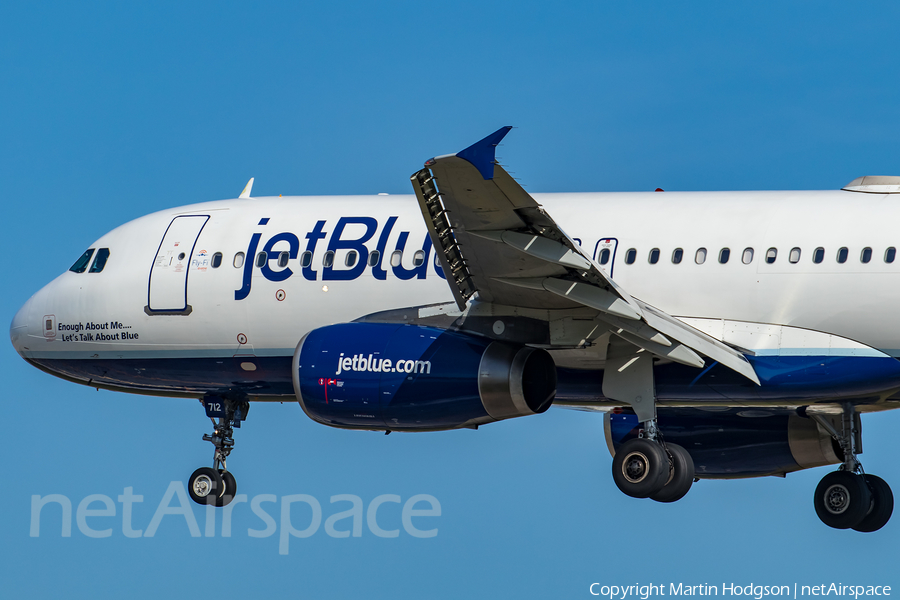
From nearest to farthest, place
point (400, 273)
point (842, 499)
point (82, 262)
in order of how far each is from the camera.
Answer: point (400, 273), point (842, 499), point (82, 262)

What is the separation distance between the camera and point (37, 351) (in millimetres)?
20953

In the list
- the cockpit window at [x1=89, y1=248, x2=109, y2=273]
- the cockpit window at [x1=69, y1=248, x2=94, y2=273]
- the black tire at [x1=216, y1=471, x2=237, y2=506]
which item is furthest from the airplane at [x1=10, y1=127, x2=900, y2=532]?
the cockpit window at [x1=69, y1=248, x2=94, y2=273]

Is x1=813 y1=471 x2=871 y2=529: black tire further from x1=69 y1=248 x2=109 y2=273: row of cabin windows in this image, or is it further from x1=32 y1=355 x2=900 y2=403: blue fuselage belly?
x1=69 y1=248 x2=109 y2=273: row of cabin windows

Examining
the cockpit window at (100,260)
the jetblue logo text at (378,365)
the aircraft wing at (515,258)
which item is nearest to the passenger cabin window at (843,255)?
the aircraft wing at (515,258)

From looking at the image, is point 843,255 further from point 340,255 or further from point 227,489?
point 227,489

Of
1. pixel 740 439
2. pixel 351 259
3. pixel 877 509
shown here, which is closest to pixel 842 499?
pixel 877 509

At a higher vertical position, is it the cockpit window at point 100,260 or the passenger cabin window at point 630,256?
the cockpit window at point 100,260

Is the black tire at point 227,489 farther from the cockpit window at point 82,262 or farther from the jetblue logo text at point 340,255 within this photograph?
the cockpit window at point 82,262

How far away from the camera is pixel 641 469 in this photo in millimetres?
16359

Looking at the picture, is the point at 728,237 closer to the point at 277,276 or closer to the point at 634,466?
the point at 634,466

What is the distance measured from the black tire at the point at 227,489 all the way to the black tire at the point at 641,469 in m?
7.01

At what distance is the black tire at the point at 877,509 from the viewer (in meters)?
19.3

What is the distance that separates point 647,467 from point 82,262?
10.1 meters

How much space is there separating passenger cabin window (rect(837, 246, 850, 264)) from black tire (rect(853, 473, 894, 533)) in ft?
14.8
